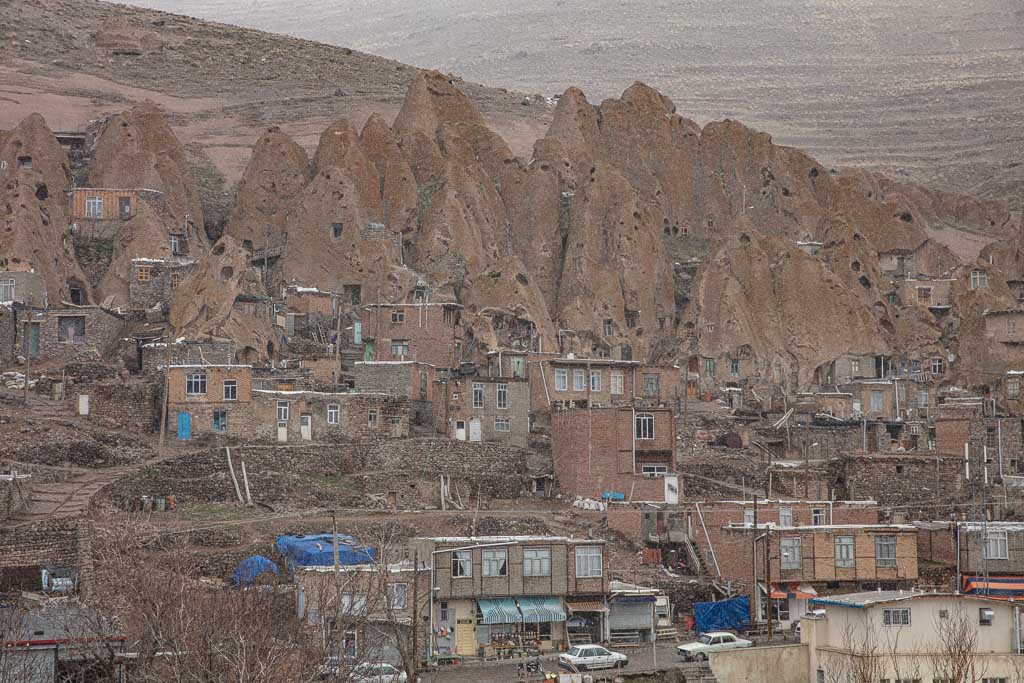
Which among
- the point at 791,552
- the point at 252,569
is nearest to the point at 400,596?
the point at 252,569

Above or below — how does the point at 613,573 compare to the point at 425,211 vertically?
below

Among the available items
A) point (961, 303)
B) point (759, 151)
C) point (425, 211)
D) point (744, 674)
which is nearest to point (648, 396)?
point (425, 211)

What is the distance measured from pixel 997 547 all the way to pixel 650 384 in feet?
88.5

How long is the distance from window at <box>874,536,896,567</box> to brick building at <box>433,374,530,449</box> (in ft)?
59.5

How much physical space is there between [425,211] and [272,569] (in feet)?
155

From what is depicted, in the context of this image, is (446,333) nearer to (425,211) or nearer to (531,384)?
(531,384)

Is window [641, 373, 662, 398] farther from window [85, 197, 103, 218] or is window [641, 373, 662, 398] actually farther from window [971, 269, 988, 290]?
window [971, 269, 988, 290]

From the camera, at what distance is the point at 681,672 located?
49.3 m

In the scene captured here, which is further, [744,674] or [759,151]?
[759,151]

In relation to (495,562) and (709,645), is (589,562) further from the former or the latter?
(709,645)

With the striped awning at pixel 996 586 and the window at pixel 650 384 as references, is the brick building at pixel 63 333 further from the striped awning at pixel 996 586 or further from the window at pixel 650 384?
the striped awning at pixel 996 586

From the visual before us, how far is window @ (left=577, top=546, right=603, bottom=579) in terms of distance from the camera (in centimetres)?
5612

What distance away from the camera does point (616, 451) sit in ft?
226

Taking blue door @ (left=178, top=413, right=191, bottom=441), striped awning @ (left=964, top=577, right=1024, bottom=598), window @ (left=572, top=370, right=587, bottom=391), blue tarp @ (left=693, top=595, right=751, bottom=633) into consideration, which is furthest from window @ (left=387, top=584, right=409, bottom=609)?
window @ (left=572, top=370, right=587, bottom=391)
